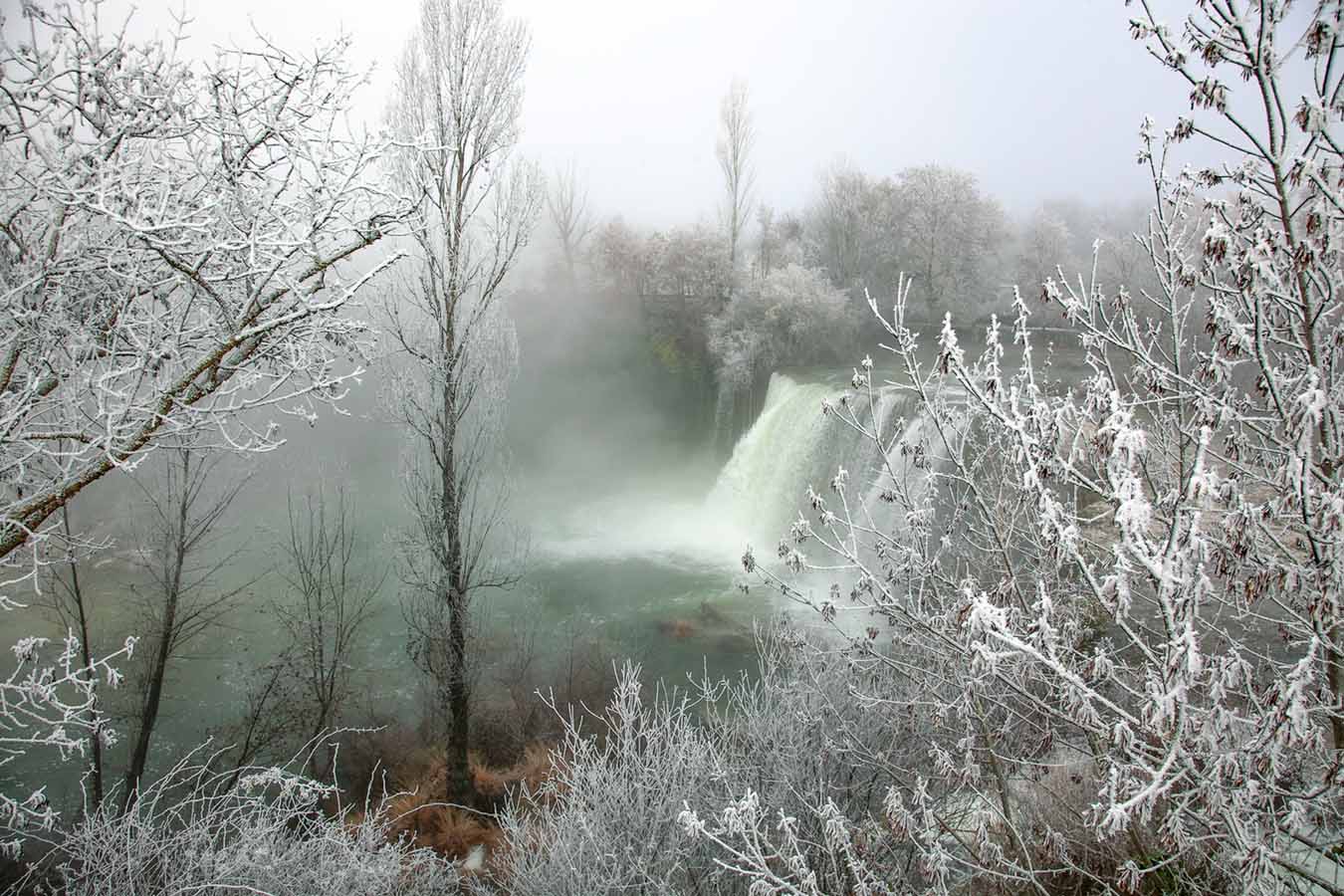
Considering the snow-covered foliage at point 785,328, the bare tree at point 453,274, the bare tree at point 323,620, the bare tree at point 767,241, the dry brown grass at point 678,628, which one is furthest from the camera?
the bare tree at point 767,241

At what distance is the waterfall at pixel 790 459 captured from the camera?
1404 cm

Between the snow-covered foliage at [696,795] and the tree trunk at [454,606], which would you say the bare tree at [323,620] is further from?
the snow-covered foliage at [696,795]

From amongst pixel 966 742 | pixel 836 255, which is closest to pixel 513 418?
pixel 836 255

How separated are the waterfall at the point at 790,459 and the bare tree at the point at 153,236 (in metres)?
11.3

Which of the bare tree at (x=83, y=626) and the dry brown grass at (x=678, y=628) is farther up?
the bare tree at (x=83, y=626)

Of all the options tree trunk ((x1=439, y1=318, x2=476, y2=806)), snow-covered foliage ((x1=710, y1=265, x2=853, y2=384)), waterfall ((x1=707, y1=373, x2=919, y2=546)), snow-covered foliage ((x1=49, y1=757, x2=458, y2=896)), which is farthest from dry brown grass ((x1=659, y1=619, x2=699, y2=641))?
snow-covered foliage ((x1=710, y1=265, x2=853, y2=384))

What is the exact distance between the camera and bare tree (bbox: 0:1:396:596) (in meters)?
2.96

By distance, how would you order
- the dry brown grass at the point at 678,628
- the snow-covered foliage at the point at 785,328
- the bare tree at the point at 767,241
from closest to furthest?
the dry brown grass at the point at 678,628, the snow-covered foliage at the point at 785,328, the bare tree at the point at 767,241

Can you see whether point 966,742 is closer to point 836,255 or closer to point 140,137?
point 140,137

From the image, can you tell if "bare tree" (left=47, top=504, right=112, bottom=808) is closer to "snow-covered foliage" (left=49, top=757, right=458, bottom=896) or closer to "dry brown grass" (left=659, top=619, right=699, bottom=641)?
"snow-covered foliage" (left=49, top=757, right=458, bottom=896)

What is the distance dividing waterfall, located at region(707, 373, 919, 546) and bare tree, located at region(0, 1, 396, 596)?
37.2ft

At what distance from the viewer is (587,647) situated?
1276cm

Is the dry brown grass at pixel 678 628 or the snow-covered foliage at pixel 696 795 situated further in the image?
the dry brown grass at pixel 678 628

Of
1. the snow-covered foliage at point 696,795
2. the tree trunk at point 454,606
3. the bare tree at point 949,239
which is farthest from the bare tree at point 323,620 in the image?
the bare tree at point 949,239
